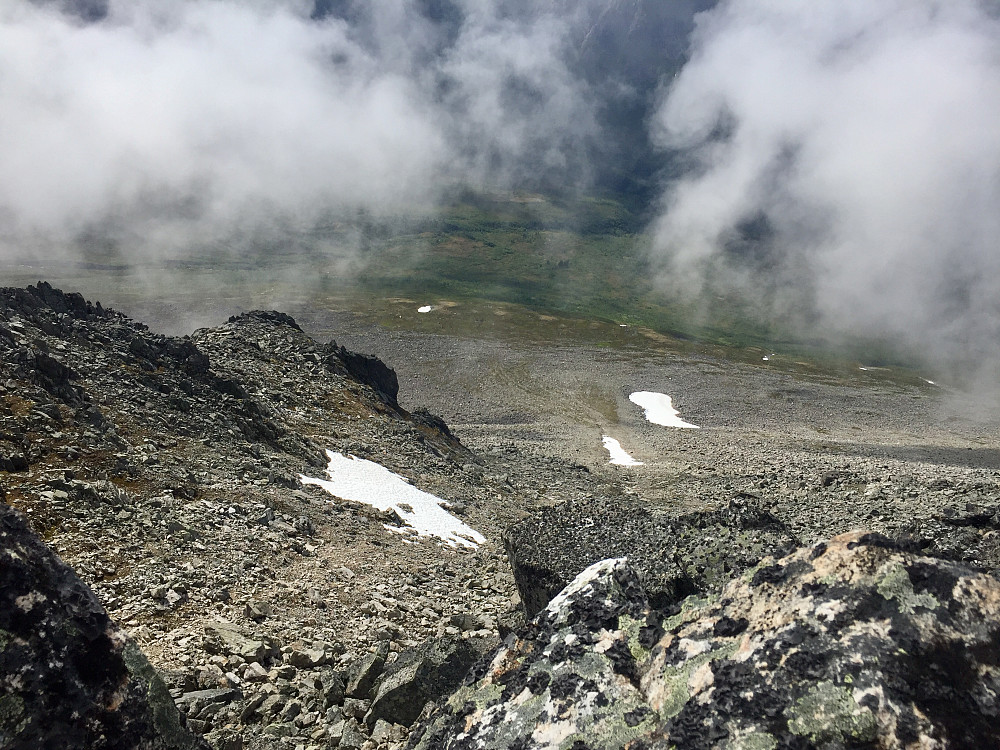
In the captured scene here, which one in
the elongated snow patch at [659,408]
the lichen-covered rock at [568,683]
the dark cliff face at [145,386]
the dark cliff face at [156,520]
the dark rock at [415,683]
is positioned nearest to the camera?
the lichen-covered rock at [568,683]

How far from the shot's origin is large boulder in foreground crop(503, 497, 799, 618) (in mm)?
8445

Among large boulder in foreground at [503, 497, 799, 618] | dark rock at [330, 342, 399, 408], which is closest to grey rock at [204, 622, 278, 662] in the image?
large boulder in foreground at [503, 497, 799, 618]

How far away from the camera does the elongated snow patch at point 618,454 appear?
55.5 m

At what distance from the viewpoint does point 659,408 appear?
92875 mm

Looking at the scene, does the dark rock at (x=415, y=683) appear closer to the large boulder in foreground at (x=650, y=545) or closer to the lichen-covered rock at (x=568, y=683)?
the large boulder in foreground at (x=650, y=545)

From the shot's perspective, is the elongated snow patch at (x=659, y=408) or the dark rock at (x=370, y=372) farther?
the elongated snow patch at (x=659, y=408)

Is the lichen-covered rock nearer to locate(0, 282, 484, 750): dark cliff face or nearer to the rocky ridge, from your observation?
locate(0, 282, 484, 750): dark cliff face

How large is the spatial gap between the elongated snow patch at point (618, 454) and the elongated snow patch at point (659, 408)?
1646 centimetres

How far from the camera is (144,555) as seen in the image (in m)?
13.4

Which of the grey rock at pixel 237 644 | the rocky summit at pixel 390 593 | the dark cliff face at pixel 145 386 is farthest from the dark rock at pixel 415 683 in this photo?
the dark cliff face at pixel 145 386

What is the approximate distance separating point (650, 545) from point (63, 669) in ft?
40.0


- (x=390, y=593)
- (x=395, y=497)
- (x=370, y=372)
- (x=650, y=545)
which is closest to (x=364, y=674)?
(x=390, y=593)

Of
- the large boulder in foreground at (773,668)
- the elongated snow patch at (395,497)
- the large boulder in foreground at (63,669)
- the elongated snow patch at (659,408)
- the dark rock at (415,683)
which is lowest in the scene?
the elongated snow patch at (659,408)

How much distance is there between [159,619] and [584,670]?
9.88 metres
